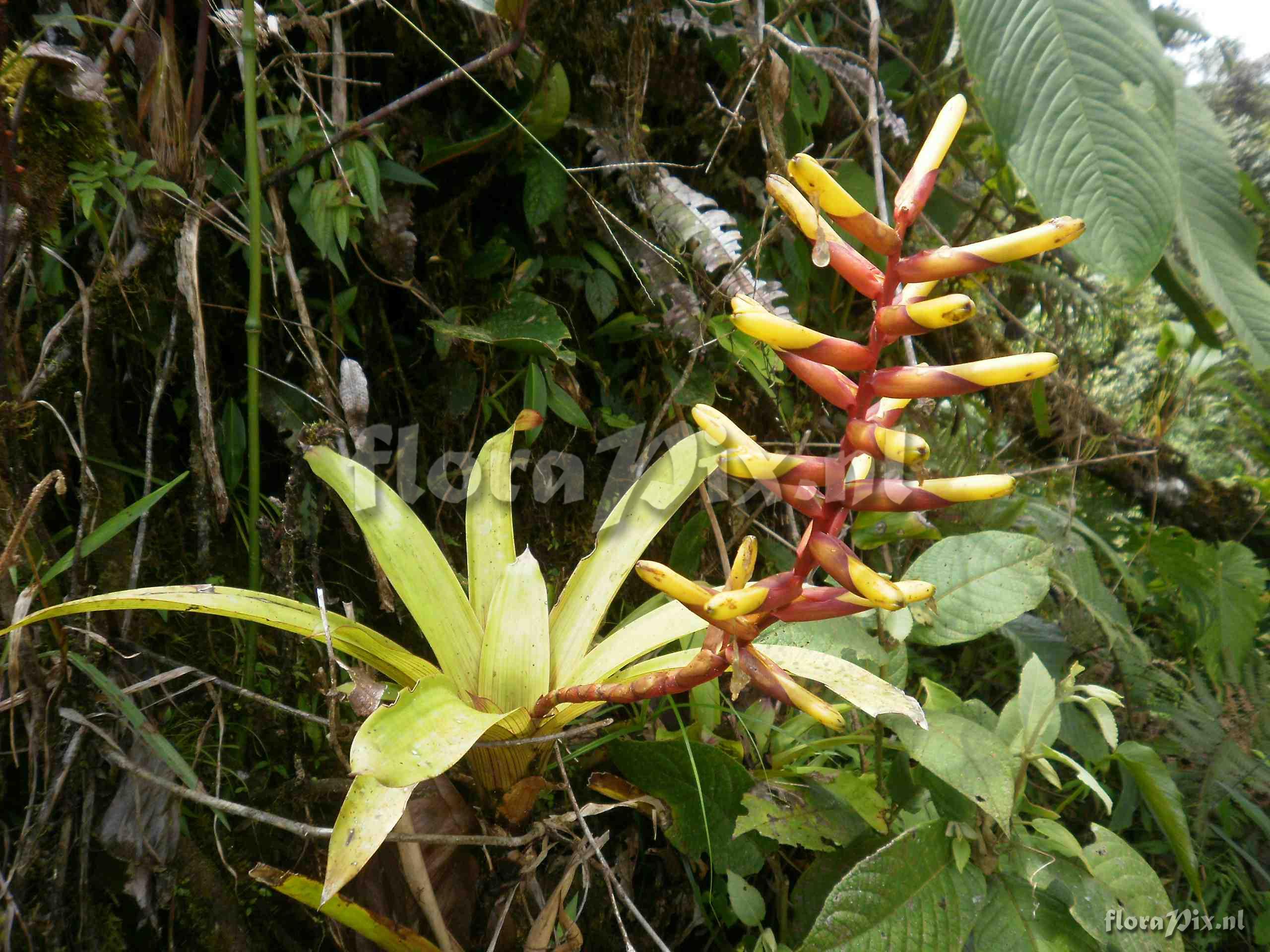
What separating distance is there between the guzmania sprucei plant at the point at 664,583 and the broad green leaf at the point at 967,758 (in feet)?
0.43

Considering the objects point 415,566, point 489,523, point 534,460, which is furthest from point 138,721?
point 534,460

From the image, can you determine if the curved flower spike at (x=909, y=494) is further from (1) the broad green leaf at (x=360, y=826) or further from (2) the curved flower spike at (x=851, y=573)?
(1) the broad green leaf at (x=360, y=826)

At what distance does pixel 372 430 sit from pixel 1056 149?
1.04 metres

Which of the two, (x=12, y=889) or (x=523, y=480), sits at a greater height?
(x=523, y=480)

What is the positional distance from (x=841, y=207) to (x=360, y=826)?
63 cm

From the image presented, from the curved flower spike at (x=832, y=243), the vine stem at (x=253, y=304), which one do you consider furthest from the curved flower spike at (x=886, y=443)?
the vine stem at (x=253, y=304)

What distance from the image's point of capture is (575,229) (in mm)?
1382

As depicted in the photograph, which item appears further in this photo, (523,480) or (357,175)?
(523,480)

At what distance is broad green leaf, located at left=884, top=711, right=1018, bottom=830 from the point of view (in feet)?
2.49

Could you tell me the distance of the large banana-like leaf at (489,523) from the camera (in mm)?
981

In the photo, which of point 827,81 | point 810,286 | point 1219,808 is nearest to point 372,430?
point 810,286

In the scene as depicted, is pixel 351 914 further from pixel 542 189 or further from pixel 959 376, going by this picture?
pixel 542 189

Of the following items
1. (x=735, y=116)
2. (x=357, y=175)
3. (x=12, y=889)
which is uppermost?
(x=735, y=116)

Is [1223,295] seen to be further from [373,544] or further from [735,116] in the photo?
[373,544]
